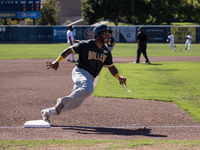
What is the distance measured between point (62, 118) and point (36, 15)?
4605 centimetres

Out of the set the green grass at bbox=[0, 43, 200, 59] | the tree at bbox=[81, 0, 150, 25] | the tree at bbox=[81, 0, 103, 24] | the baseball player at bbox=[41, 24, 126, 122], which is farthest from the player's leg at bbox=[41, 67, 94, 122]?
the tree at bbox=[81, 0, 103, 24]

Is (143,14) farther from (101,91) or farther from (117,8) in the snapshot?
(101,91)

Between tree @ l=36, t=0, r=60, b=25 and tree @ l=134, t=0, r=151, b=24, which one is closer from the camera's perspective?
tree @ l=134, t=0, r=151, b=24

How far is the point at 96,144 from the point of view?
4.43 m

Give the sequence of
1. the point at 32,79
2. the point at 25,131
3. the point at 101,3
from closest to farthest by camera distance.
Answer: the point at 25,131 → the point at 32,79 → the point at 101,3

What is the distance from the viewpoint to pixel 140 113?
6664 mm

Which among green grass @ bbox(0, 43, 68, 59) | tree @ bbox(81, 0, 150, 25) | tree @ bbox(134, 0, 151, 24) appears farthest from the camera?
tree @ bbox(134, 0, 151, 24)

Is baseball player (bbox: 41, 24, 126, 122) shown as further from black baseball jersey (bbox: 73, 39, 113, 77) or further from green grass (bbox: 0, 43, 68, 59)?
green grass (bbox: 0, 43, 68, 59)

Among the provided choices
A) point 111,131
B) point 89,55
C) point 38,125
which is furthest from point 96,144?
point 89,55

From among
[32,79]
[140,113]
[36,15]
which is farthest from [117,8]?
[140,113]

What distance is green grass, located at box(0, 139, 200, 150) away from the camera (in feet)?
14.1

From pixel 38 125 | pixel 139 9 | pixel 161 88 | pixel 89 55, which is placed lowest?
pixel 161 88

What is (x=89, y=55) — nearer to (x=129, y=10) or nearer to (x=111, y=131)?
(x=111, y=131)

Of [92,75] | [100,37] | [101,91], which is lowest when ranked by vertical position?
[101,91]
